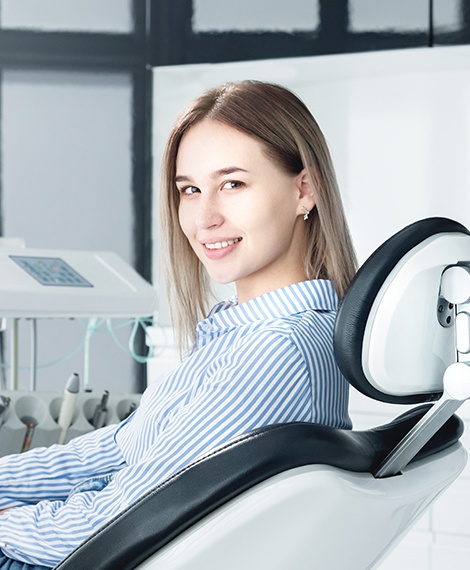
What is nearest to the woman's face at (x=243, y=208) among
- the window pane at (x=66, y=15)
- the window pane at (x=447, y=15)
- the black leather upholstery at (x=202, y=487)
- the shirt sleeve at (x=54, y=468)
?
the shirt sleeve at (x=54, y=468)

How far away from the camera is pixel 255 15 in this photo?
3.68 meters

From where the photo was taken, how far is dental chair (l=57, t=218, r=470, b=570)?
88 centimetres

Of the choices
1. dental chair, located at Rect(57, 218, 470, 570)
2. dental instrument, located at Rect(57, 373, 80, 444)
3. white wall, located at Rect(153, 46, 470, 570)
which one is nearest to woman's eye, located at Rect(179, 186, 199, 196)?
dental chair, located at Rect(57, 218, 470, 570)

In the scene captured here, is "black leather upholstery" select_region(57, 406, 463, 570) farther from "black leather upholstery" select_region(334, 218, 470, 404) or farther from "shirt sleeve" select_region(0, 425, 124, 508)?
"shirt sleeve" select_region(0, 425, 124, 508)

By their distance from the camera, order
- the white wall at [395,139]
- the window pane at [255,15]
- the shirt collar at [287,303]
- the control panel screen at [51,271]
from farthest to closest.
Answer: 1. the window pane at [255,15]
2. the white wall at [395,139]
3. the control panel screen at [51,271]
4. the shirt collar at [287,303]

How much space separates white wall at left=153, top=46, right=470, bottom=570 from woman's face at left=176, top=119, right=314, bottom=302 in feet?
5.72

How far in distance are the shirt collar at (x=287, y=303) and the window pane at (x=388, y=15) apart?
2443 mm

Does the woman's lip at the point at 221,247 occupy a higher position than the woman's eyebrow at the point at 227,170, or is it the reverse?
the woman's eyebrow at the point at 227,170

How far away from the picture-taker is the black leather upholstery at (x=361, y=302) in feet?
3.01

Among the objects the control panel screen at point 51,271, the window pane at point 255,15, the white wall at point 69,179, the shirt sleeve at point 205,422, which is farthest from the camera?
the white wall at point 69,179

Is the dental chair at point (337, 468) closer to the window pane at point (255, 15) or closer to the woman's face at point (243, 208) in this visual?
the woman's face at point (243, 208)

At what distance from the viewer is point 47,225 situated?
3822 mm

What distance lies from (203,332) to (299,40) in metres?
2.50

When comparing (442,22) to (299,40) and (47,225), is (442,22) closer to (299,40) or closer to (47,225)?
(299,40)
